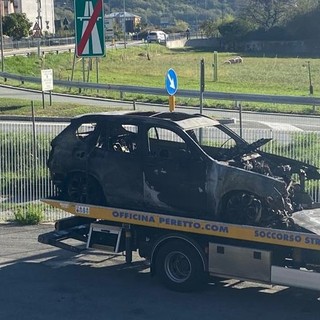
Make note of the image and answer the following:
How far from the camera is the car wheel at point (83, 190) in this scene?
37.7ft

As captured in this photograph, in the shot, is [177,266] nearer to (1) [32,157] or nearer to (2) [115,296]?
(2) [115,296]

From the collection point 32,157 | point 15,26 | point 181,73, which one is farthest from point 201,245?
point 15,26

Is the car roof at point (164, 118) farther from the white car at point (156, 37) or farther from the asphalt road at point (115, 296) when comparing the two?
the white car at point (156, 37)

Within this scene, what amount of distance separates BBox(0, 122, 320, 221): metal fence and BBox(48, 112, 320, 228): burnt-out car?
3859mm

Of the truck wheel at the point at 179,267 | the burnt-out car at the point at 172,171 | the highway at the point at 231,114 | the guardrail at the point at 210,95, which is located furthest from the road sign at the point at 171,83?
the guardrail at the point at 210,95

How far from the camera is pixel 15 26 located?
254 ft

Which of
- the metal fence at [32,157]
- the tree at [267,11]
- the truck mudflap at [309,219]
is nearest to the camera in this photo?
the truck mudflap at [309,219]

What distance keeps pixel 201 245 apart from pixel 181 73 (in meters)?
48.1

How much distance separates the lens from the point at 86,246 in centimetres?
1164

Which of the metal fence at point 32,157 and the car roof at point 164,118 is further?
the metal fence at point 32,157

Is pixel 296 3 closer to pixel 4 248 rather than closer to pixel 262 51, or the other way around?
pixel 262 51

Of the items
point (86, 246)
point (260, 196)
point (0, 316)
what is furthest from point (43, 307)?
point (260, 196)

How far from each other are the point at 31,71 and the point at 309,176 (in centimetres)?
4461

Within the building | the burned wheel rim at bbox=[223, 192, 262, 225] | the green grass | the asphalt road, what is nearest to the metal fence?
the asphalt road
